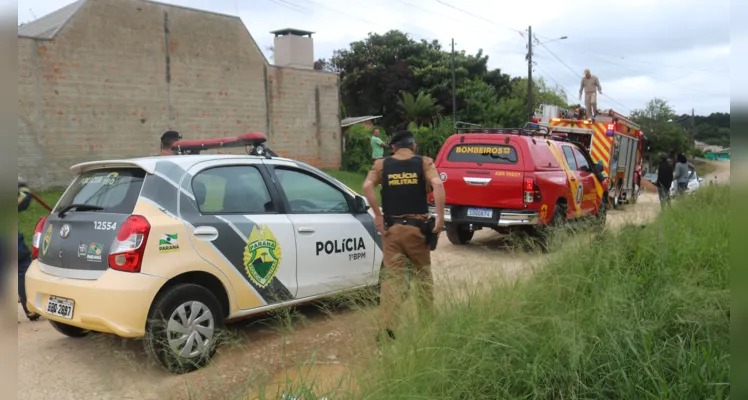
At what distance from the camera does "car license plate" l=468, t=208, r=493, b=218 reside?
879 centimetres

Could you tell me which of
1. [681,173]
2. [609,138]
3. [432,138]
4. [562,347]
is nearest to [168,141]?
[562,347]

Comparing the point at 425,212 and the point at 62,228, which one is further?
→ the point at 425,212

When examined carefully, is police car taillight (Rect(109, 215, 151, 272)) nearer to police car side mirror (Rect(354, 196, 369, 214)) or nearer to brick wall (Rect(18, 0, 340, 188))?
police car side mirror (Rect(354, 196, 369, 214))

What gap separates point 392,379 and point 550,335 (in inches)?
37.9

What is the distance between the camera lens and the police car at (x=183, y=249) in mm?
4023

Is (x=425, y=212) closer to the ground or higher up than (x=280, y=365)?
higher up

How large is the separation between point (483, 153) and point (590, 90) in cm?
898

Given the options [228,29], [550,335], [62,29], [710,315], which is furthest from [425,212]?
[228,29]

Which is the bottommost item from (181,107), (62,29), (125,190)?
(125,190)

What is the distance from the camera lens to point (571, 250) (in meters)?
5.21

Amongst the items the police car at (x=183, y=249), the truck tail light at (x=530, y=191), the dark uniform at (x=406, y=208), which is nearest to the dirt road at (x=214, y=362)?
the police car at (x=183, y=249)

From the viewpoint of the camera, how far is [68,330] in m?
4.85

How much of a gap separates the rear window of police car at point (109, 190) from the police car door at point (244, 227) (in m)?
0.37

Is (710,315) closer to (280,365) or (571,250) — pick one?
(571,250)
